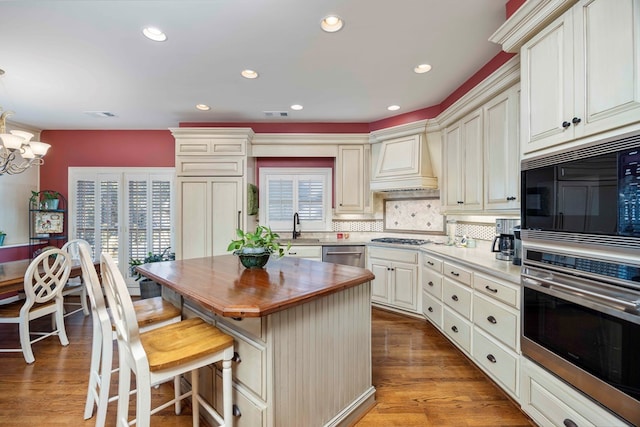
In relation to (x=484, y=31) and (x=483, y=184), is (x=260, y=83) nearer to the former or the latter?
(x=484, y=31)

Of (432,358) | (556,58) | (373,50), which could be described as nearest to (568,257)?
(556,58)

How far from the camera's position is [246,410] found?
1.41 metres

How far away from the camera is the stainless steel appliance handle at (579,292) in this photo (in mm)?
1147

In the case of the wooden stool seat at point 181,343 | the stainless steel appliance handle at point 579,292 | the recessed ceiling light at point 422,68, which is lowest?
the wooden stool seat at point 181,343

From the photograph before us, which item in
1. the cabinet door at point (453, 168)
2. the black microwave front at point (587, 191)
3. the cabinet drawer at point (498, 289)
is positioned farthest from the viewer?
the cabinet door at point (453, 168)

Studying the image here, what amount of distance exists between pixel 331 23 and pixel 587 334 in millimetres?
2477

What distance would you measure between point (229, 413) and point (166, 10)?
2.54m

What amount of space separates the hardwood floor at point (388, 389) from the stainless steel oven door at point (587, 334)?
0.59 m

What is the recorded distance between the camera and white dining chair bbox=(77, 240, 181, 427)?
1.55 m

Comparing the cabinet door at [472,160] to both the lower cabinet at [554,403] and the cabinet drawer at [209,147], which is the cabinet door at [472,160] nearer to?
the lower cabinet at [554,403]

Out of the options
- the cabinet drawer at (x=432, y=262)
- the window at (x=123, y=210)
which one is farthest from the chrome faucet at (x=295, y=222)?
the window at (x=123, y=210)

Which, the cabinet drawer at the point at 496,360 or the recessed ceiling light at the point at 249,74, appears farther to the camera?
the recessed ceiling light at the point at 249,74

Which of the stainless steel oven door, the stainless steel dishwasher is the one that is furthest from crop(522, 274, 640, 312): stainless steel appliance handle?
the stainless steel dishwasher

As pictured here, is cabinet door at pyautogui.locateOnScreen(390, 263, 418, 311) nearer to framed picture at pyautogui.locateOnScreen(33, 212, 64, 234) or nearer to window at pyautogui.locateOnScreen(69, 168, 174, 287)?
window at pyautogui.locateOnScreen(69, 168, 174, 287)
